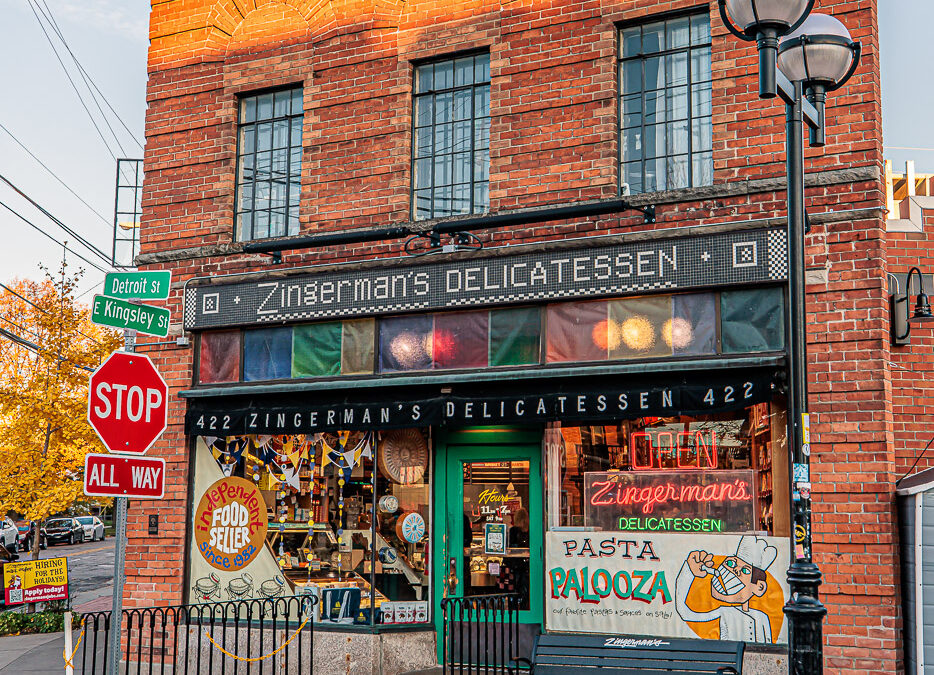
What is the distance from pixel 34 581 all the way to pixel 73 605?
5277mm

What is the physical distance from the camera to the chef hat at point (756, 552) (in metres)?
9.15

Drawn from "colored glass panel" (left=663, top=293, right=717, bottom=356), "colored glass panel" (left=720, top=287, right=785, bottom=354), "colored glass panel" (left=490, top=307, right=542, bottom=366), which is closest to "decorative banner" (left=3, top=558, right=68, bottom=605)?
"colored glass panel" (left=490, top=307, right=542, bottom=366)

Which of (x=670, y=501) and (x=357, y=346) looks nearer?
(x=670, y=501)

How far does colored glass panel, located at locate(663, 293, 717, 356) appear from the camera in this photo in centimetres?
972

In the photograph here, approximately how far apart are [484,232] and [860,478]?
474 centimetres

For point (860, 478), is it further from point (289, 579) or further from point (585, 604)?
point (289, 579)

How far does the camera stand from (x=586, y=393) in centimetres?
994

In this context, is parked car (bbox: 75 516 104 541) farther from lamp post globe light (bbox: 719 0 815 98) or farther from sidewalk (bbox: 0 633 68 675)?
lamp post globe light (bbox: 719 0 815 98)

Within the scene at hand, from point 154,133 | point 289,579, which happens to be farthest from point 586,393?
point 154,133

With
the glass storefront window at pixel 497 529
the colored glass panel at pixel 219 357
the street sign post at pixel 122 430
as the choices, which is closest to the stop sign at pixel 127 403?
the street sign post at pixel 122 430

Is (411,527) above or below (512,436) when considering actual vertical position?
below

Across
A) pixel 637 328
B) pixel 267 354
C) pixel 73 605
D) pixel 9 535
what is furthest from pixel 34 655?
pixel 9 535

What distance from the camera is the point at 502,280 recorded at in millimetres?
10641

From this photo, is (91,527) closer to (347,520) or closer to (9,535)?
(9,535)
